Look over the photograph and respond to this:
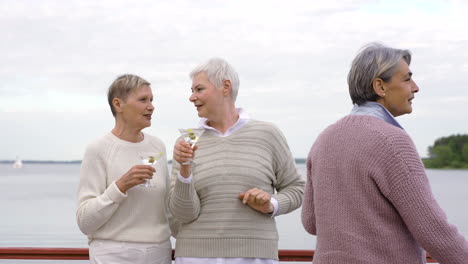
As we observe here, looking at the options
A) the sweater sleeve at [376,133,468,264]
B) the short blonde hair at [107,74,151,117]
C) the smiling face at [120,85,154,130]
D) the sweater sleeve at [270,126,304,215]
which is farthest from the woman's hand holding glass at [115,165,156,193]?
the sweater sleeve at [376,133,468,264]

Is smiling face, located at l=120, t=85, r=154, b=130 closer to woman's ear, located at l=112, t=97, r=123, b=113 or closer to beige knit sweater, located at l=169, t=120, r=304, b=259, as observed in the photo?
woman's ear, located at l=112, t=97, r=123, b=113

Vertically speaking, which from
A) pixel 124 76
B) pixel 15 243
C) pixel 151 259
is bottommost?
pixel 15 243

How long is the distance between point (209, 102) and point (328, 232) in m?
1.08

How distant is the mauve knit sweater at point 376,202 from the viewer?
88.6 inches

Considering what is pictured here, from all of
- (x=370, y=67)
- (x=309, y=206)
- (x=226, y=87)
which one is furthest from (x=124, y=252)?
(x=370, y=67)

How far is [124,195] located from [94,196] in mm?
188

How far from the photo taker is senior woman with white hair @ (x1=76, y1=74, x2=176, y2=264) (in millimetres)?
3293

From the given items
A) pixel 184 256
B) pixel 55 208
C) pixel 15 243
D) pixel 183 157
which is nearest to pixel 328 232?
pixel 183 157

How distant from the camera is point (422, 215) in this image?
2.24 m

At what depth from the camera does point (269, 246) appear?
3307mm

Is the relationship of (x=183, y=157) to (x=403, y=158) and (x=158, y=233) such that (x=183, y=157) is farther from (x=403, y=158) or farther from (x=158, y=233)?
(x=403, y=158)

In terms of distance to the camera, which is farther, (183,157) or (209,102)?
(209,102)

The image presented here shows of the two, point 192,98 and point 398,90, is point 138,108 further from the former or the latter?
point 398,90

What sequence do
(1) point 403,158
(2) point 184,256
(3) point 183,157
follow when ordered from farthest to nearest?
(2) point 184,256, (3) point 183,157, (1) point 403,158
